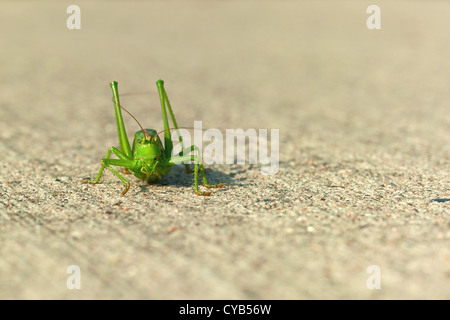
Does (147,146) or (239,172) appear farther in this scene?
(239,172)

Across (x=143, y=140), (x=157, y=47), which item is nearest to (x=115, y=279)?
(x=143, y=140)

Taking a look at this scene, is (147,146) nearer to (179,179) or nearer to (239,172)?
(179,179)

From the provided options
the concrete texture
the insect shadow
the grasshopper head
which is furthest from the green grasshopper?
the concrete texture

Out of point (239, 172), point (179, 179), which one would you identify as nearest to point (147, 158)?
point (179, 179)

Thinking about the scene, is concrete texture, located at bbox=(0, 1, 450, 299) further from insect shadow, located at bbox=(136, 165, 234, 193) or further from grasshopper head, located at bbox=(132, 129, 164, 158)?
grasshopper head, located at bbox=(132, 129, 164, 158)

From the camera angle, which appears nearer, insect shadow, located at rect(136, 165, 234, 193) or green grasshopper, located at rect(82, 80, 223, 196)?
green grasshopper, located at rect(82, 80, 223, 196)

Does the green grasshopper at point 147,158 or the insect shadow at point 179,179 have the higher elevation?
the green grasshopper at point 147,158

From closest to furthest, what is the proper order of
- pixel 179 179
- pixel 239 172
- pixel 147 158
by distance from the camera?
pixel 147 158 → pixel 179 179 → pixel 239 172

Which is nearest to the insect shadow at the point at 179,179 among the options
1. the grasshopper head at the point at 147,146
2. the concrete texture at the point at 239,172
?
the concrete texture at the point at 239,172

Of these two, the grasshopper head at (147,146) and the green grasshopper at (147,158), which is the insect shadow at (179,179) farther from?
the grasshopper head at (147,146)

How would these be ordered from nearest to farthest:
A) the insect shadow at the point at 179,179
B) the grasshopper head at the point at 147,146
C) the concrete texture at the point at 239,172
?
the concrete texture at the point at 239,172 < the grasshopper head at the point at 147,146 < the insect shadow at the point at 179,179
